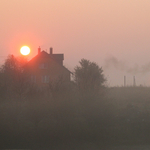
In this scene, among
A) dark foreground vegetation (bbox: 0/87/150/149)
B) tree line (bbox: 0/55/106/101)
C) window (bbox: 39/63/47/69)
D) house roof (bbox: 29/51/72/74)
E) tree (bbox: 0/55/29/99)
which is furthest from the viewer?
window (bbox: 39/63/47/69)

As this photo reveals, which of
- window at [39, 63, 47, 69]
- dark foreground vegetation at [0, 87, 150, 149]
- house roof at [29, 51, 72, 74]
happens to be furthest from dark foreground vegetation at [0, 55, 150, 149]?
window at [39, 63, 47, 69]

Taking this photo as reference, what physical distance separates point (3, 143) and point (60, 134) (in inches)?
135

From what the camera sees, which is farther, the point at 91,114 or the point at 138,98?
the point at 138,98

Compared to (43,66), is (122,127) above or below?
below

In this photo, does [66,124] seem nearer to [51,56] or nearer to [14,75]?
[14,75]

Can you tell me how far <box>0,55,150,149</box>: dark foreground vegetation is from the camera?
53.1 ft

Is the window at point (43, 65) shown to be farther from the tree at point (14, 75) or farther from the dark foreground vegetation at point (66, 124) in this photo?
the dark foreground vegetation at point (66, 124)

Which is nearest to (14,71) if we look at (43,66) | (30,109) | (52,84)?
(52,84)

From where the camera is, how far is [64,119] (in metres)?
17.3

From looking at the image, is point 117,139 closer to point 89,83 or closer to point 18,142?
point 89,83

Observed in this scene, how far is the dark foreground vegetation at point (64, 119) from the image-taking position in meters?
16.2

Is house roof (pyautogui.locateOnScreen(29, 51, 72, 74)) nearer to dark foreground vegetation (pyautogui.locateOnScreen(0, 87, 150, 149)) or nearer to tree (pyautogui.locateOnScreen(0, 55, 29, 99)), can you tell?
tree (pyautogui.locateOnScreen(0, 55, 29, 99))

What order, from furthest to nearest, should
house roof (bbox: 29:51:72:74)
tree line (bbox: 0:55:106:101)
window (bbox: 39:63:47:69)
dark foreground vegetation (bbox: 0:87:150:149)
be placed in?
window (bbox: 39:63:47:69)
house roof (bbox: 29:51:72:74)
tree line (bbox: 0:55:106:101)
dark foreground vegetation (bbox: 0:87:150:149)

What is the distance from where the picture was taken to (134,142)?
17.2 meters
